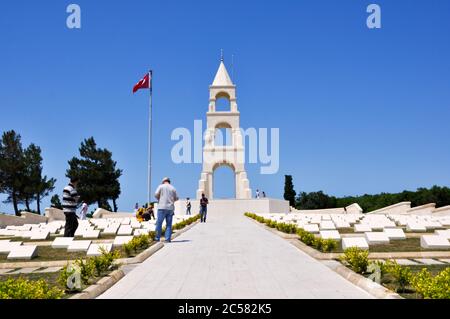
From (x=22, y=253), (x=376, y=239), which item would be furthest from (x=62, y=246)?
(x=376, y=239)

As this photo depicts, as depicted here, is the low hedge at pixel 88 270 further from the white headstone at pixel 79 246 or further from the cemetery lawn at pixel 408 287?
the cemetery lawn at pixel 408 287

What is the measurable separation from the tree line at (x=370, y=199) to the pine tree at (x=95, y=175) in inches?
1063

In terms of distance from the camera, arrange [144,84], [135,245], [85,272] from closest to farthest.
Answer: [85,272], [135,245], [144,84]

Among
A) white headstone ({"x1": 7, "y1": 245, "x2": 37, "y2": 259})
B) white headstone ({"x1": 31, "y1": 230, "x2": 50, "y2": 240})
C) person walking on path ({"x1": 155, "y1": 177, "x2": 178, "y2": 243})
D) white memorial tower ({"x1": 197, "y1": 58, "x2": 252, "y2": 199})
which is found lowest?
white headstone ({"x1": 31, "y1": 230, "x2": 50, "y2": 240})

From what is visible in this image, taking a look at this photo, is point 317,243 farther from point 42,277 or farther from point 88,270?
point 42,277

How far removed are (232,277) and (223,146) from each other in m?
50.3

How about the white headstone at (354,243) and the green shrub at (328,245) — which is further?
the white headstone at (354,243)

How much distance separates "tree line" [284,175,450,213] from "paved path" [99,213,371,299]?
1679 inches

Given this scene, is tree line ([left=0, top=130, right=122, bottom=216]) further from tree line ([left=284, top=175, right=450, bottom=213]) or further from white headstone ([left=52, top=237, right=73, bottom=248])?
white headstone ([left=52, top=237, right=73, bottom=248])

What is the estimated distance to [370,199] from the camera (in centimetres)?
6419

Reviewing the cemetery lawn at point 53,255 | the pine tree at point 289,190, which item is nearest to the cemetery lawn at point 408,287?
the cemetery lawn at point 53,255

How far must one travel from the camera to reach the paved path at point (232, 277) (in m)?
7.22

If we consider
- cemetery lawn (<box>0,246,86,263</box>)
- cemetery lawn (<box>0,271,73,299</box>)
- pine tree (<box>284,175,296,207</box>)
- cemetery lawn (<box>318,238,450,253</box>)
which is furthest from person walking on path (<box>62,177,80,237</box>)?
pine tree (<box>284,175,296,207</box>)

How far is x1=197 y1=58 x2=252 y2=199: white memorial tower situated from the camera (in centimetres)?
5688
